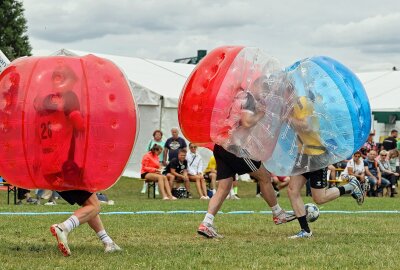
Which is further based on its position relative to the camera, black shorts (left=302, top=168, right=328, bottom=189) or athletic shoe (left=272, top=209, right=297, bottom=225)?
athletic shoe (left=272, top=209, right=297, bottom=225)

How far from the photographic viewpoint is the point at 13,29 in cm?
3953

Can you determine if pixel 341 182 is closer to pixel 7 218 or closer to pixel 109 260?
pixel 7 218

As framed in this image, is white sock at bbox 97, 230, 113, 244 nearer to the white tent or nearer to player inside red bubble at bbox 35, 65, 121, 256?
player inside red bubble at bbox 35, 65, 121, 256

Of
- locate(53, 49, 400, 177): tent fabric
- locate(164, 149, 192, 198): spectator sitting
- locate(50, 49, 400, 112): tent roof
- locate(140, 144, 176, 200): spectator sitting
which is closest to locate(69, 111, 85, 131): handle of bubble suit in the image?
locate(140, 144, 176, 200): spectator sitting

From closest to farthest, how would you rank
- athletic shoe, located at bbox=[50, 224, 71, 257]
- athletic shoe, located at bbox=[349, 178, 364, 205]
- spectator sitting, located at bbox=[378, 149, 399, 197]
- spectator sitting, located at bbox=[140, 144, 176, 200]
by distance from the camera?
athletic shoe, located at bbox=[50, 224, 71, 257], athletic shoe, located at bbox=[349, 178, 364, 205], spectator sitting, located at bbox=[140, 144, 176, 200], spectator sitting, located at bbox=[378, 149, 399, 197]

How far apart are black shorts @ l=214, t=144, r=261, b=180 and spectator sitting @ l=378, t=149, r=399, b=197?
1291 cm

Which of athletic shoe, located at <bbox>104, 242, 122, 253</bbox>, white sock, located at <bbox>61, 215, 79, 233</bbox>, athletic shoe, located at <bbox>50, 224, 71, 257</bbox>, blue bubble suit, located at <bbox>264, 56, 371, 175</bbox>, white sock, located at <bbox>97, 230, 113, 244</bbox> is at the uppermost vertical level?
blue bubble suit, located at <bbox>264, 56, 371, 175</bbox>

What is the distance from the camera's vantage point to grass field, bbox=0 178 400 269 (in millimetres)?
6586

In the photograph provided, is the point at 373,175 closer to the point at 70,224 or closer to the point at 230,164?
the point at 230,164

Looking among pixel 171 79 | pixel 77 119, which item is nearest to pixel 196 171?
pixel 171 79

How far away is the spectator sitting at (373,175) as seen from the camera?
20.5 meters

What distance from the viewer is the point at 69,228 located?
7.09 meters

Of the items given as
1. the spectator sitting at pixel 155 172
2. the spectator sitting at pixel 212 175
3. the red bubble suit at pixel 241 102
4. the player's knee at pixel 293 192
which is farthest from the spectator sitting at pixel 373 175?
the red bubble suit at pixel 241 102

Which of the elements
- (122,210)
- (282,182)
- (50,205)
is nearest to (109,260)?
(122,210)
